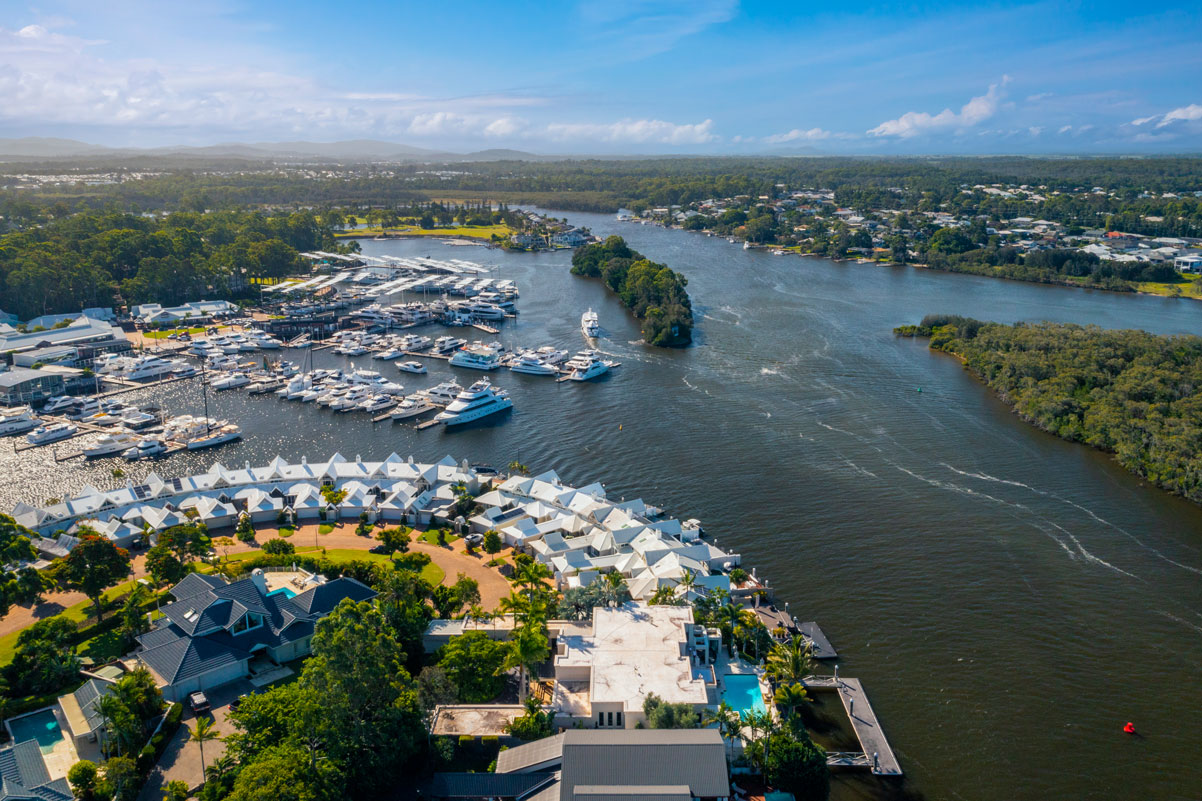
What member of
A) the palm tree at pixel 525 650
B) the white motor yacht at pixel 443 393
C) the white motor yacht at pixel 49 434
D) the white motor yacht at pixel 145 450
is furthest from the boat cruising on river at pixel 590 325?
the palm tree at pixel 525 650

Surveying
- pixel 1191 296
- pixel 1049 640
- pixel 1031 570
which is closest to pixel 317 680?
pixel 1049 640

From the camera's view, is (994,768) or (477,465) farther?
(477,465)

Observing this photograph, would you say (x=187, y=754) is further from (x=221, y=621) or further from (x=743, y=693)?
(x=743, y=693)

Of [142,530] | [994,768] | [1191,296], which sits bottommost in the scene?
[994,768]

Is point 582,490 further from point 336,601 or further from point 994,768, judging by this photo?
point 994,768

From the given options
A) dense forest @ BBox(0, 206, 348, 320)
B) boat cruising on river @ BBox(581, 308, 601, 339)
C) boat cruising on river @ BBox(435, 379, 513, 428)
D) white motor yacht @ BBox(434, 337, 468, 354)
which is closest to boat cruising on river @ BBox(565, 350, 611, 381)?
boat cruising on river @ BBox(435, 379, 513, 428)

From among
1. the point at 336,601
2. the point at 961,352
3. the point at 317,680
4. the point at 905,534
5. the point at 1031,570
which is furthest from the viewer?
the point at 961,352
